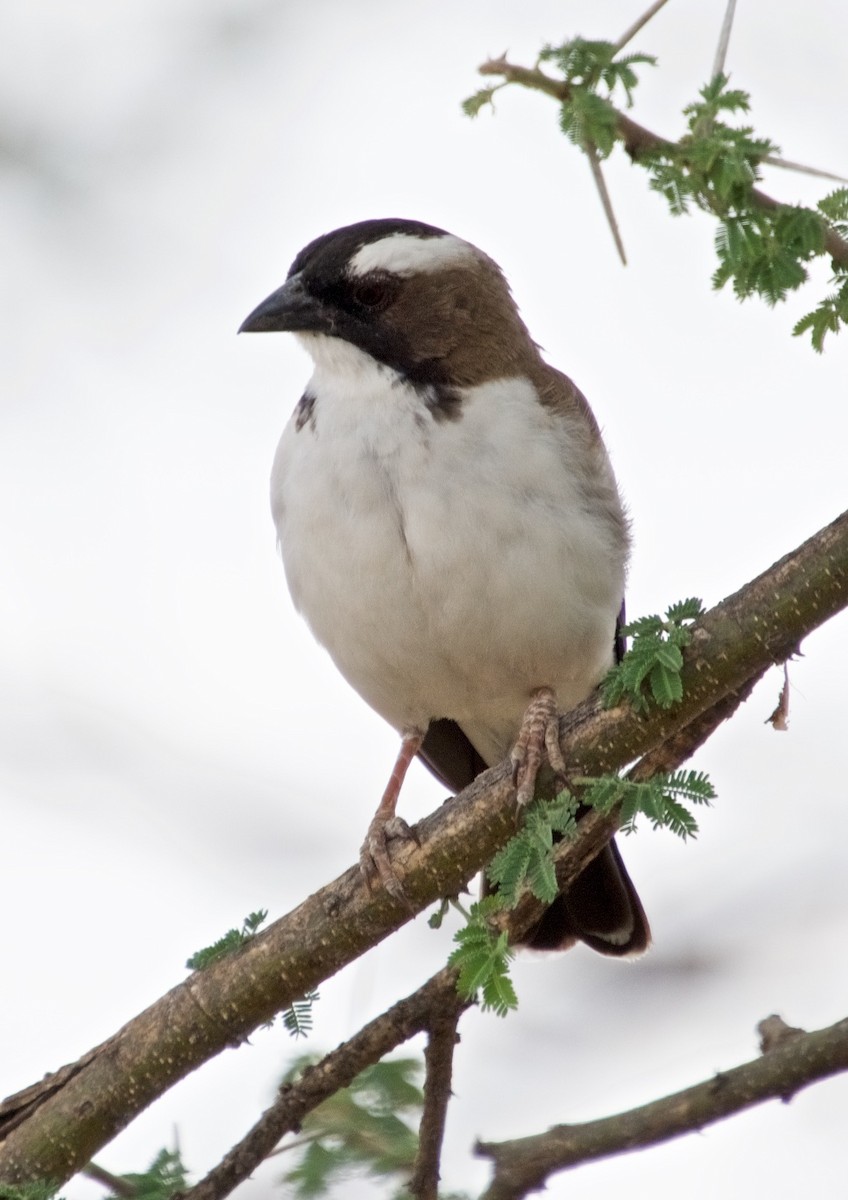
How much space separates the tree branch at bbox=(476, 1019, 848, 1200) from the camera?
4336 millimetres

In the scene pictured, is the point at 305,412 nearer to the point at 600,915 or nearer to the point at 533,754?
the point at 533,754

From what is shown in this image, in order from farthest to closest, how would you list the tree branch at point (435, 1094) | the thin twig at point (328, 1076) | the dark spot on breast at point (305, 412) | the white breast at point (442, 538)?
the dark spot on breast at point (305, 412)
the white breast at point (442, 538)
the tree branch at point (435, 1094)
the thin twig at point (328, 1076)

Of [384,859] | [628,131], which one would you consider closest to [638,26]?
[628,131]

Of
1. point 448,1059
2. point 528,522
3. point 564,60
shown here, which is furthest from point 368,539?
point 564,60

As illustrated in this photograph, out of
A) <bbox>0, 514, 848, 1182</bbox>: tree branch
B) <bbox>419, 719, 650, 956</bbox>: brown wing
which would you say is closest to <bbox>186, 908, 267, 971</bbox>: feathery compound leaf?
<bbox>0, 514, 848, 1182</bbox>: tree branch

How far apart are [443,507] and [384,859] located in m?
1.39

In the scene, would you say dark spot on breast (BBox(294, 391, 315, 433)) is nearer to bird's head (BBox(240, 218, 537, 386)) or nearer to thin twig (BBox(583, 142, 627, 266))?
bird's head (BBox(240, 218, 537, 386))

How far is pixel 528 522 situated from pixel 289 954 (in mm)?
1815

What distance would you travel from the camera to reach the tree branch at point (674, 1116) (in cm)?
434

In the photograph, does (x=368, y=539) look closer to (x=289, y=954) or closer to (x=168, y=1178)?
(x=289, y=954)

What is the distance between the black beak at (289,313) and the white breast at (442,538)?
84mm

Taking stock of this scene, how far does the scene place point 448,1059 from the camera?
4.91 meters

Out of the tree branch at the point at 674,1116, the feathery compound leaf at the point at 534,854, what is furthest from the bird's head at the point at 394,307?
the tree branch at the point at 674,1116

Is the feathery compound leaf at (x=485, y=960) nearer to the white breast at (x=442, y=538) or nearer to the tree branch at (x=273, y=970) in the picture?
the tree branch at (x=273, y=970)
